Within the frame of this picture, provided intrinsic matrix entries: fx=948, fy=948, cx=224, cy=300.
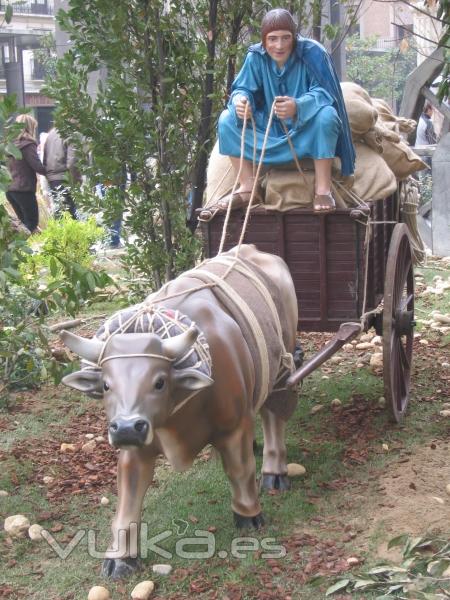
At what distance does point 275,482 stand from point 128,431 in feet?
5.81

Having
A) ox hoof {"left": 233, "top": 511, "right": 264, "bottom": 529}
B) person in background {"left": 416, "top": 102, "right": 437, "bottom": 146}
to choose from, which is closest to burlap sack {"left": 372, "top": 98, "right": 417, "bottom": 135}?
ox hoof {"left": 233, "top": 511, "right": 264, "bottom": 529}

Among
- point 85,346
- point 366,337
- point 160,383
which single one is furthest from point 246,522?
point 366,337

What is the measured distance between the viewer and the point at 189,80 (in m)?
6.58

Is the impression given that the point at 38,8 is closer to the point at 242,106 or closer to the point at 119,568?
the point at 242,106

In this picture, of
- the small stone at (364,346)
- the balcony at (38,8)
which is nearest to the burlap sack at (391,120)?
the small stone at (364,346)

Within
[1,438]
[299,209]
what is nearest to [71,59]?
[299,209]

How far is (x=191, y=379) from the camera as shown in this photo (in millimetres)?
3809

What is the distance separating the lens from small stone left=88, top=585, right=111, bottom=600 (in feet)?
13.0

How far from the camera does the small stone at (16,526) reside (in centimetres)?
467

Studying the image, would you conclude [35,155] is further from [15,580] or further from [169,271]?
[15,580]

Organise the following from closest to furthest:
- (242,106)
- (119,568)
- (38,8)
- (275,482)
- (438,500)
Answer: (119,568) → (438,500) → (275,482) → (242,106) → (38,8)

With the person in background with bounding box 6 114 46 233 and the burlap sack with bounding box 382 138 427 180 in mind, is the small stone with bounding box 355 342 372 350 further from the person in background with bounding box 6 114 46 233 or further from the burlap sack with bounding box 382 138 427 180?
the person in background with bounding box 6 114 46 233

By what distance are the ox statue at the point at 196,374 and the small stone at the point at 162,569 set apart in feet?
0.31

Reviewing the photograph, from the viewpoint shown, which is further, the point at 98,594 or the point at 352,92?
the point at 352,92
